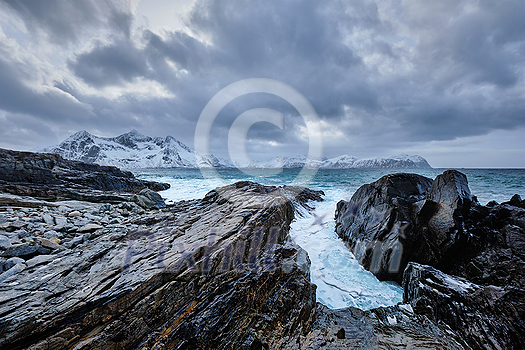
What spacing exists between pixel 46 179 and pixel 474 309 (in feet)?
91.7

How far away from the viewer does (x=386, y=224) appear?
7.87 metres

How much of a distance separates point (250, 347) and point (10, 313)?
387 centimetres

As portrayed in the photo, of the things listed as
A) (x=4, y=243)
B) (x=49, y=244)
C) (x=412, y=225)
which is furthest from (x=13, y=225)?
(x=412, y=225)

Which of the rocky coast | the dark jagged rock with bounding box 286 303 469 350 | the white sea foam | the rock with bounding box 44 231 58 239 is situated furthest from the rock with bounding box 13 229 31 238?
the white sea foam

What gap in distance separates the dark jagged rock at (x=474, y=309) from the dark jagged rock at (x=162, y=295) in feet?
9.53

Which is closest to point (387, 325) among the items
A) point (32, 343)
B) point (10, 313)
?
point (32, 343)

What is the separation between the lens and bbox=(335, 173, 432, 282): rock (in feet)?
23.0

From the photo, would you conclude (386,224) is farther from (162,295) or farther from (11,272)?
(11,272)

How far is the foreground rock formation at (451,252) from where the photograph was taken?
12.5 feet

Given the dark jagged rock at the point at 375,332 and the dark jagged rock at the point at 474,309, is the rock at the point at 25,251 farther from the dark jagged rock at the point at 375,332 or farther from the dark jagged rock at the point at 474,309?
the dark jagged rock at the point at 474,309

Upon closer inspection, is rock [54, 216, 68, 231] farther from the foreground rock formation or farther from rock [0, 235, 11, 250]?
the foreground rock formation

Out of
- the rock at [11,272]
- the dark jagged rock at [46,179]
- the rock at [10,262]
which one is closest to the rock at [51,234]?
the rock at [10,262]

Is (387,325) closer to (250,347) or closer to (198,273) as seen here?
(250,347)

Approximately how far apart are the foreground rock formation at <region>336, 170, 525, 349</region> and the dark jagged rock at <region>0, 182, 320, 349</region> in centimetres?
314
